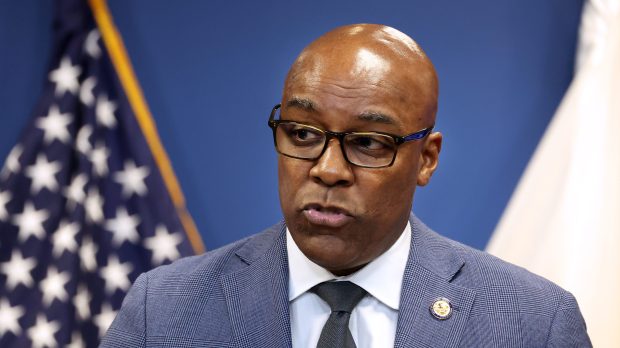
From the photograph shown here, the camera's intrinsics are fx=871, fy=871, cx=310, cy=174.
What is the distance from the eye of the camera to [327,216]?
61.2 inches

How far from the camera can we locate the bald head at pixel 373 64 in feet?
5.22

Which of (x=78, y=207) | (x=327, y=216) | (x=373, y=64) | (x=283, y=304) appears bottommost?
(x=78, y=207)

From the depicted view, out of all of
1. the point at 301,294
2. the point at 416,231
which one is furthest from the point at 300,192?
the point at 416,231

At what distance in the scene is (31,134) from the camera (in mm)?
2877

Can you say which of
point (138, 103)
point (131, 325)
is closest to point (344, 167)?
point (131, 325)

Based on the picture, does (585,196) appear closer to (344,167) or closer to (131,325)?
(344,167)

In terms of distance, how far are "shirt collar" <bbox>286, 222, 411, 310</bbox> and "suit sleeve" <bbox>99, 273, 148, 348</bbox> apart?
294 mm

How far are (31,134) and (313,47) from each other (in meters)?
1.54

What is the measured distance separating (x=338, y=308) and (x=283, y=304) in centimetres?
11

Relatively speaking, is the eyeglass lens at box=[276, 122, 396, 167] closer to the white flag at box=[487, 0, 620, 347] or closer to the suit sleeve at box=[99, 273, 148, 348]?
the suit sleeve at box=[99, 273, 148, 348]

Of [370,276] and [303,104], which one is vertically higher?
[303,104]

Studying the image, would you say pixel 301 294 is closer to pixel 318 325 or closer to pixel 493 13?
pixel 318 325

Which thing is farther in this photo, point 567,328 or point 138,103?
point 138,103

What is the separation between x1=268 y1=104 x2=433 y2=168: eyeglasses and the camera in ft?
5.10
